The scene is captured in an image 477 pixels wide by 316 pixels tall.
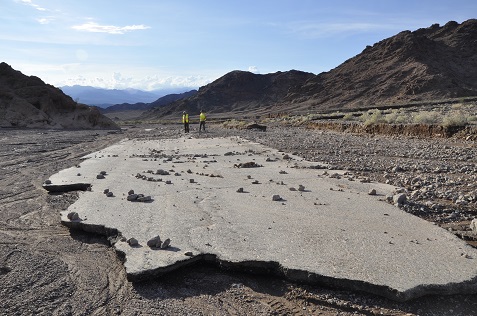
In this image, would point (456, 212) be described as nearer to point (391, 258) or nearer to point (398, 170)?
point (391, 258)

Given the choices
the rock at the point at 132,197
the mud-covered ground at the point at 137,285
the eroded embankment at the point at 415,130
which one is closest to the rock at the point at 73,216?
the mud-covered ground at the point at 137,285

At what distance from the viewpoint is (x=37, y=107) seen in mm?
40031

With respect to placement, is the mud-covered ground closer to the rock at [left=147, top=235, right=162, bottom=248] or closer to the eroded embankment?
the rock at [left=147, top=235, right=162, bottom=248]

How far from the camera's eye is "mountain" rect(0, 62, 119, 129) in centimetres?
3669

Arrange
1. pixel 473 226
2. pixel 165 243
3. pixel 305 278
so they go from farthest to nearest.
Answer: pixel 473 226 < pixel 165 243 < pixel 305 278

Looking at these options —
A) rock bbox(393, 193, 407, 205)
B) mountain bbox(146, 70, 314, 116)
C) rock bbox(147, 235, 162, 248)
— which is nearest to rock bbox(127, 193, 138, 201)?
rock bbox(147, 235, 162, 248)

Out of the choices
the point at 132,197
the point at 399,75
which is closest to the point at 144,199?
the point at 132,197

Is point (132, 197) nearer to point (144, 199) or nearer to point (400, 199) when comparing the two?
point (144, 199)

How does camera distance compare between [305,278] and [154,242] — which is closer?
[305,278]

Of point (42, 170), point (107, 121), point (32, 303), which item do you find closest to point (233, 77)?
point (107, 121)

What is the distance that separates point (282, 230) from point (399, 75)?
222 ft

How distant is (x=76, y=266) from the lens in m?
4.38

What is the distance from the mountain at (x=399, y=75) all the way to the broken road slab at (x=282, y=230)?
52750 mm

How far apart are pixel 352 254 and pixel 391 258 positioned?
0.36 meters
